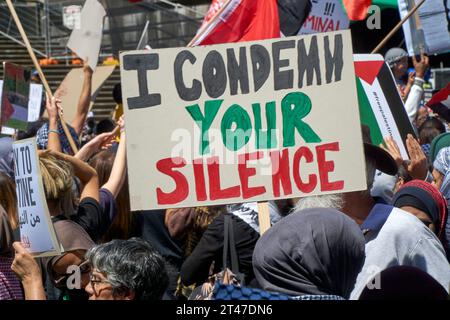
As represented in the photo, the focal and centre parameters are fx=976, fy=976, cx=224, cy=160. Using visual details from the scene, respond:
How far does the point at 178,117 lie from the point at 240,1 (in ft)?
6.36

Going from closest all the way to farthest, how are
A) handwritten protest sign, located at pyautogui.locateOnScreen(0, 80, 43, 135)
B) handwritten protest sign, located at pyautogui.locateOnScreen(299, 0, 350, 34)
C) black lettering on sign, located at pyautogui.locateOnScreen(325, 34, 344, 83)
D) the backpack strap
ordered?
black lettering on sign, located at pyautogui.locateOnScreen(325, 34, 344, 83) < the backpack strap < handwritten protest sign, located at pyautogui.locateOnScreen(299, 0, 350, 34) < handwritten protest sign, located at pyautogui.locateOnScreen(0, 80, 43, 135)

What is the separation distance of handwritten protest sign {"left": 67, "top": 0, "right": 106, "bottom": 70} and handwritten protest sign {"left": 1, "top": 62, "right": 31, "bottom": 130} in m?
0.96

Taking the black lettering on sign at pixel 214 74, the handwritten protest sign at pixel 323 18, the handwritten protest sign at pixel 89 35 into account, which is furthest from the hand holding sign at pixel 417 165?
the handwritten protest sign at pixel 89 35

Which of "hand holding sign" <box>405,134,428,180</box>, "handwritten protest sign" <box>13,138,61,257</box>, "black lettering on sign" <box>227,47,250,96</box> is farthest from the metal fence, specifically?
"black lettering on sign" <box>227,47,250,96</box>

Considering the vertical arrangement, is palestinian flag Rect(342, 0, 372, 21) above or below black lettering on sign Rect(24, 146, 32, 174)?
above

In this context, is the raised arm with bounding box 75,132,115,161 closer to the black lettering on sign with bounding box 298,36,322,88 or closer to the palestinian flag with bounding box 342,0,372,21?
the black lettering on sign with bounding box 298,36,322,88

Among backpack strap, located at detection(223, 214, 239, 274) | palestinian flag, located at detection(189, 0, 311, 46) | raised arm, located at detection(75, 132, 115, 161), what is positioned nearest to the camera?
backpack strap, located at detection(223, 214, 239, 274)

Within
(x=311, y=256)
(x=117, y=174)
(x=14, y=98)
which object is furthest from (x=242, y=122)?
(x=14, y=98)

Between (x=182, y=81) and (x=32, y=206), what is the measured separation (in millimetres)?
804

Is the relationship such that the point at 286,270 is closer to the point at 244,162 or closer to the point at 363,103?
the point at 244,162

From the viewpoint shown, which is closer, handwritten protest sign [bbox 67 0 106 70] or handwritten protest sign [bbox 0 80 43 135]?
handwritten protest sign [bbox 67 0 106 70]

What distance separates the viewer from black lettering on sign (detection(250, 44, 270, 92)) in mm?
4039

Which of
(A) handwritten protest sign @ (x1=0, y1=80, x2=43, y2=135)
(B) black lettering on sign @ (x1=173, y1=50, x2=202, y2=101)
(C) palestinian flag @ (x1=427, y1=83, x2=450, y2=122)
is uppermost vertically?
(A) handwritten protest sign @ (x1=0, y1=80, x2=43, y2=135)

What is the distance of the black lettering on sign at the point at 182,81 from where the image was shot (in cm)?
406
